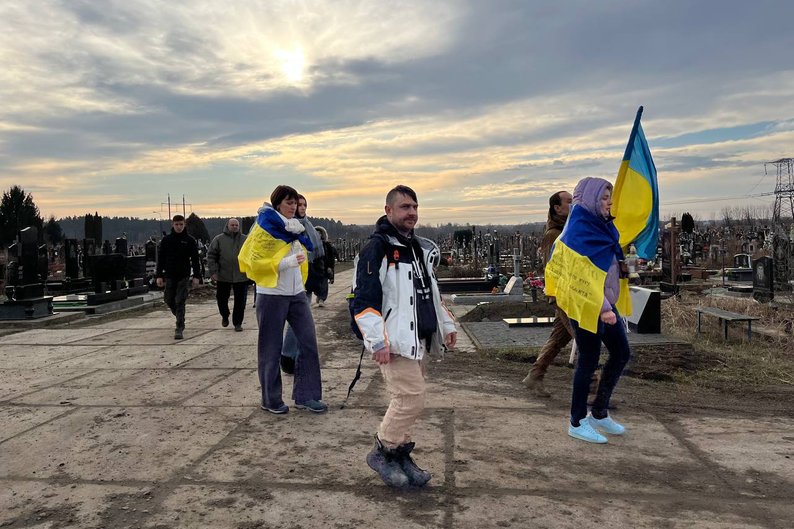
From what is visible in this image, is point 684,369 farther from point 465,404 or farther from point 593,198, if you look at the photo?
point 593,198

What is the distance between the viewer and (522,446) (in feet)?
12.9

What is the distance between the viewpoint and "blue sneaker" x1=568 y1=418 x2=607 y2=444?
3.98m

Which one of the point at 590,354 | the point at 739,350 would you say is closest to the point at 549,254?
the point at 590,354

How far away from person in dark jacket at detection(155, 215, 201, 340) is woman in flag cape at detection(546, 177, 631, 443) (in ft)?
19.8

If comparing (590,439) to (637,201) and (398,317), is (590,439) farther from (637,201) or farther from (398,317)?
(637,201)

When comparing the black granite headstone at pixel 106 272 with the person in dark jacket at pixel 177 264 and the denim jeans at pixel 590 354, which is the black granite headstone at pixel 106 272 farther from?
the denim jeans at pixel 590 354

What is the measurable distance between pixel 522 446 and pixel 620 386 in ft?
7.21

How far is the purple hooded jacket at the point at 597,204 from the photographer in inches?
158

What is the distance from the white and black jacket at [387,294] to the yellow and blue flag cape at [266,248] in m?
1.58

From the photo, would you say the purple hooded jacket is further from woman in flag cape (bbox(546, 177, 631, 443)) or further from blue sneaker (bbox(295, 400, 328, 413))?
blue sneaker (bbox(295, 400, 328, 413))

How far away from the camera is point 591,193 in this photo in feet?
13.3

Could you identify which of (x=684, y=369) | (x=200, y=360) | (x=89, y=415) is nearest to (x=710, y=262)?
(x=684, y=369)

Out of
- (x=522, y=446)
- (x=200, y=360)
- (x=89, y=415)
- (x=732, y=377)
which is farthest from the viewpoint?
(x=200, y=360)

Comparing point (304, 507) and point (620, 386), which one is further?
point (620, 386)
